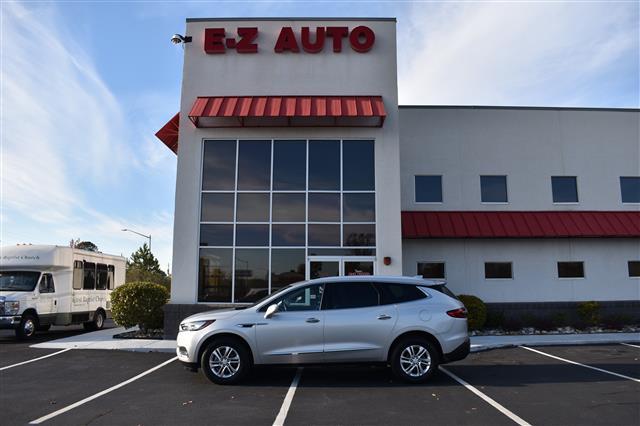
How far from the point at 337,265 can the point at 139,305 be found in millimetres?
5856

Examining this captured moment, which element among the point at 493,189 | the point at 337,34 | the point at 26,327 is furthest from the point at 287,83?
the point at 26,327

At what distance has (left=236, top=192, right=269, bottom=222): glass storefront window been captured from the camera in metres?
13.9

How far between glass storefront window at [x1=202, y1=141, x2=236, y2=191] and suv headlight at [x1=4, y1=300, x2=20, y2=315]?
21.5ft

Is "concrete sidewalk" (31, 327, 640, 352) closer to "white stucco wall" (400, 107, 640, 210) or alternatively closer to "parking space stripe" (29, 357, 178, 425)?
"parking space stripe" (29, 357, 178, 425)

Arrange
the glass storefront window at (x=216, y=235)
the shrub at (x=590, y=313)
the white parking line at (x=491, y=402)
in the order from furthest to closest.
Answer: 1. the shrub at (x=590, y=313)
2. the glass storefront window at (x=216, y=235)
3. the white parking line at (x=491, y=402)

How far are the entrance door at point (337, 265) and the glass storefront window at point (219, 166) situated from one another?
3263mm

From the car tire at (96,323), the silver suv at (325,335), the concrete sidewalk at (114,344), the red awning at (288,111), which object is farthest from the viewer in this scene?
the car tire at (96,323)

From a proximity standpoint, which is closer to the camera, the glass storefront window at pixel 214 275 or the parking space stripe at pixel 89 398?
the parking space stripe at pixel 89 398

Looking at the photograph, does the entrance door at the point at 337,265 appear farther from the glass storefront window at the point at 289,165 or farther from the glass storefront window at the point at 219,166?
the glass storefront window at the point at 219,166

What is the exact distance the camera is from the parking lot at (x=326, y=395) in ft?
20.2

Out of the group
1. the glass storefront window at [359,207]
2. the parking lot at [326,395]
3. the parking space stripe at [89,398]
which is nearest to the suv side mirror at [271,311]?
the parking lot at [326,395]

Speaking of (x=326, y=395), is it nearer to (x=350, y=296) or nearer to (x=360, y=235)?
(x=350, y=296)

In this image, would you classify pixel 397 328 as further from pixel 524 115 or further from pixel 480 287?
pixel 524 115

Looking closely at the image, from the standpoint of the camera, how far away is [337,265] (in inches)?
532
